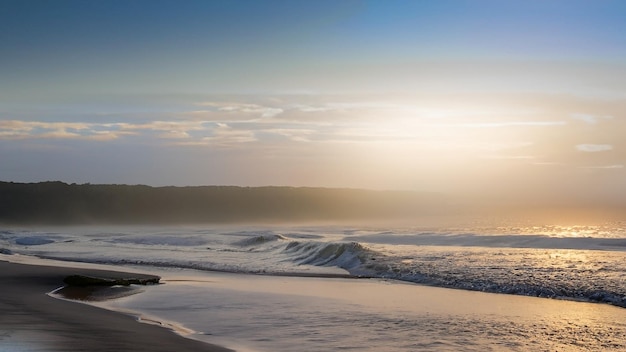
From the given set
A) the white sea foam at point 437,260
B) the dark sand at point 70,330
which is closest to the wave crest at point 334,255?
the white sea foam at point 437,260

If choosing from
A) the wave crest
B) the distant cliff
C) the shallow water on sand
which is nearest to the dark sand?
the shallow water on sand

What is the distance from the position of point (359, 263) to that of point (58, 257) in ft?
41.9

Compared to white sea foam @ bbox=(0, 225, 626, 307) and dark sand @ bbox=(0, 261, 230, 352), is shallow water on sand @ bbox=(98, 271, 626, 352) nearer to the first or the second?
dark sand @ bbox=(0, 261, 230, 352)

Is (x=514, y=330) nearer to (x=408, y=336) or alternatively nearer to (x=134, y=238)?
(x=408, y=336)

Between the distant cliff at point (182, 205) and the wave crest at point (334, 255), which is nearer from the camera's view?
the wave crest at point (334, 255)

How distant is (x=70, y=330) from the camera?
9828 millimetres

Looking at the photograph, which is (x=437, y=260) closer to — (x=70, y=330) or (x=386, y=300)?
(x=386, y=300)

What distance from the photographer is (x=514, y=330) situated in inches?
414

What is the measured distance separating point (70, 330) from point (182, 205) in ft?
304

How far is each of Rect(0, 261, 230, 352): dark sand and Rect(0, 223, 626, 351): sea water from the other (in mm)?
694

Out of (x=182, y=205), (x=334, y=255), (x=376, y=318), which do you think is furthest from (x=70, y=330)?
(x=182, y=205)

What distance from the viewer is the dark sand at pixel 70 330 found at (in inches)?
342

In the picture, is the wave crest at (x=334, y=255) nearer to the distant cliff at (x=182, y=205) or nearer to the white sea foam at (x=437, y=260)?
the white sea foam at (x=437, y=260)

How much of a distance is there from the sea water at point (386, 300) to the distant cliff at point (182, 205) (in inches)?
2577
